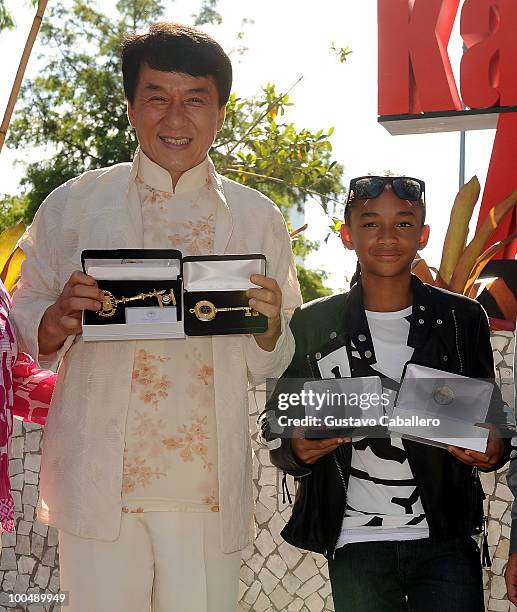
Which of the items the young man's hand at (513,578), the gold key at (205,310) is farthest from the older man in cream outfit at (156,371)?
the young man's hand at (513,578)

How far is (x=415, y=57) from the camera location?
987cm

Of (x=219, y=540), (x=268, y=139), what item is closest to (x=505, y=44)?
(x=268, y=139)

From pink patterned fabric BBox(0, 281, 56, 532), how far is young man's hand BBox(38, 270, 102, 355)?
10 centimetres

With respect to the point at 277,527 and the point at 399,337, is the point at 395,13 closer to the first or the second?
the point at 277,527

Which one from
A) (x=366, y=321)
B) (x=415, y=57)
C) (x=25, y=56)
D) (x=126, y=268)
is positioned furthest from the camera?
(x=415, y=57)

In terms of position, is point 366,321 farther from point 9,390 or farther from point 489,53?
point 489,53

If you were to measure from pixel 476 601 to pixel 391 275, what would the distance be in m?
0.97

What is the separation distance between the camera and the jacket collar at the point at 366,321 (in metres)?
2.94

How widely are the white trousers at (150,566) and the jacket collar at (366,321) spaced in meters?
0.67

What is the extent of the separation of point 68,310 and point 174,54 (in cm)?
77

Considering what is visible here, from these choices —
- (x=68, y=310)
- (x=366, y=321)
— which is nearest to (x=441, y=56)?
(x=366, y=321)

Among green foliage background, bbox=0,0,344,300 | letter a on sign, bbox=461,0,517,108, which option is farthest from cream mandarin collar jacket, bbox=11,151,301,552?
green foliage background, bbox=0,0,344,300

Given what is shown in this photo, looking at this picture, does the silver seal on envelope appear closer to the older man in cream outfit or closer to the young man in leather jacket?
the young man in leather jacket

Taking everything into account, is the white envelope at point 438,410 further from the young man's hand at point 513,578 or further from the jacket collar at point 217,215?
the jacket collar at point 217,215
